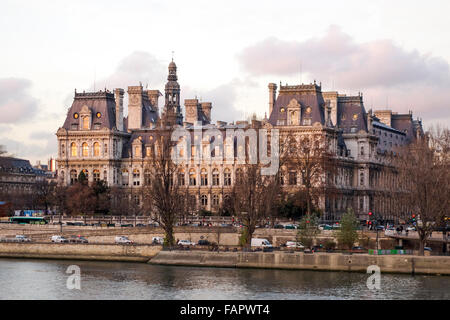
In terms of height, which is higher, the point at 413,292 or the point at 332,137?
the point at 332,137

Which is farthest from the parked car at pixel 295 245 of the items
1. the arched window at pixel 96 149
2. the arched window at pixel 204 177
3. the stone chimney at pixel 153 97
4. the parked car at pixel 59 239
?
the stone chimney at pixel 153 97

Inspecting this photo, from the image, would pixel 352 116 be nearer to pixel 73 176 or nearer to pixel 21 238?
pixel 73 176

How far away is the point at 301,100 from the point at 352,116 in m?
9.93

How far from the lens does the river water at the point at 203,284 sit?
69.5 meters

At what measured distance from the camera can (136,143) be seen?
137500mm

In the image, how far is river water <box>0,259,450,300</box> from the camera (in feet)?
228

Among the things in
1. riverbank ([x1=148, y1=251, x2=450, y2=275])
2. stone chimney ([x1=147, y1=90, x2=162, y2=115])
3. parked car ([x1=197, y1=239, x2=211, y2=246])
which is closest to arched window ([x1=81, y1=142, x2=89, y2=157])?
stone chimney ([x1=147, y1=90, x2=162, y2=115])

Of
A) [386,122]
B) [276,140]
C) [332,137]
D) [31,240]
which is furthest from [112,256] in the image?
[386,122]

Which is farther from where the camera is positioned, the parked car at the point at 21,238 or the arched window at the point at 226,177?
the arched window at the point at 226,177

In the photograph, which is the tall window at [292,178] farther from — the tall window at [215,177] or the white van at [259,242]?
the white van at [259,242]

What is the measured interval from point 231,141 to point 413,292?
6165 centimetres

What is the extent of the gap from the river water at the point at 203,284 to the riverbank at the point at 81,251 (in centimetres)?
391
